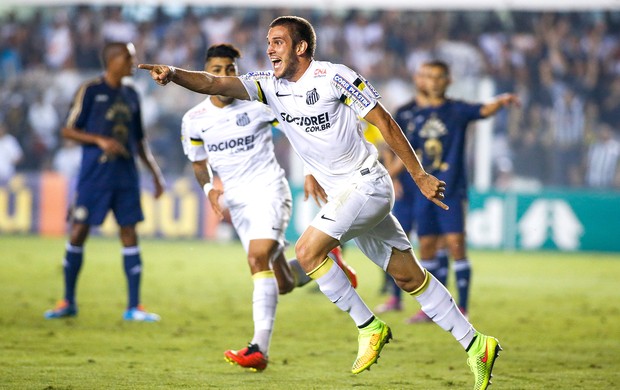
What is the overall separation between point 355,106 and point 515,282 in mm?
8083

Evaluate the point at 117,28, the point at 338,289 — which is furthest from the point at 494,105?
the point at 117,28

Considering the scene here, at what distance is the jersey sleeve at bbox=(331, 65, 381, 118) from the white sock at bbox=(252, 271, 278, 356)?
167 cm

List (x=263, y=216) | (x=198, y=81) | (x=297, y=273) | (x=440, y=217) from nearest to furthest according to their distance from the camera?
(x=198, y=81), (x=263, y=216), (x=297, y=273), (x=440, y=217)

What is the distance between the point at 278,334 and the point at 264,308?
169cm

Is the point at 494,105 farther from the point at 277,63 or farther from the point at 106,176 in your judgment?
the point at 277,63

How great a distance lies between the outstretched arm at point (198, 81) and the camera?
5621 mm

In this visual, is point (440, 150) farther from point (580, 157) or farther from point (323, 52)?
point (323, 52)

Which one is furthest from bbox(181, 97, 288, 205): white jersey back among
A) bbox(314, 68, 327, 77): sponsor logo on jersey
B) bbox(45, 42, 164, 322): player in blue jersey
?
bbox(45, 42, 164, 322): player in blue jersey

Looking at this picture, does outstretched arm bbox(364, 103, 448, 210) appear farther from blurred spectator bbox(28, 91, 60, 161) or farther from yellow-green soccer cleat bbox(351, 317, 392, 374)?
blurred spectator bbox(28, 91, 60, 161)

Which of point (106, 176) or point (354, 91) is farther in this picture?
point (106, 176)

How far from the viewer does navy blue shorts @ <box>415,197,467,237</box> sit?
9.55 m

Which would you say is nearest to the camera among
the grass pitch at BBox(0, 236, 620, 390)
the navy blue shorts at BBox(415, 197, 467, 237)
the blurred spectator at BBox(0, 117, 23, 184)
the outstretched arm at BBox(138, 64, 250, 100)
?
the outstretched arm at BBox(138, 64, 250, 100)

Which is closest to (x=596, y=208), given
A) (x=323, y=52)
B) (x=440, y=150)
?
(x=323, y=52)

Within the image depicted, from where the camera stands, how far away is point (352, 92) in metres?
5.87
